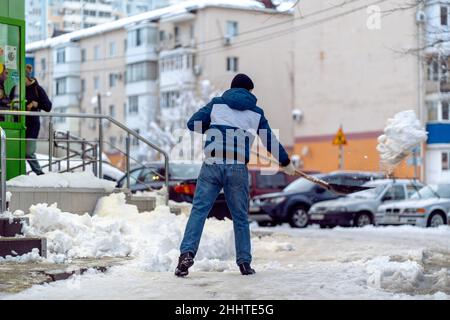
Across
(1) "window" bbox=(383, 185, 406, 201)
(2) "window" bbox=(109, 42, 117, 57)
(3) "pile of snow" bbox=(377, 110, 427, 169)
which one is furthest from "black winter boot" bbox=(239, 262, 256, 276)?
(2) "window" bbox=(109, 42, 117, 57)

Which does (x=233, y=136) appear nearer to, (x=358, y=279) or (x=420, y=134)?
(x=358, y=279)

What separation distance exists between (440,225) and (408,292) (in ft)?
49.4

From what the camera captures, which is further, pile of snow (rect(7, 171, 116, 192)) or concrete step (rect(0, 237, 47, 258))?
pile of snow (rect(7, 171, 116, 192))

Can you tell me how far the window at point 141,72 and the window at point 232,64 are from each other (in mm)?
7419

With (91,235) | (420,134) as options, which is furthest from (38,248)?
(420,134)

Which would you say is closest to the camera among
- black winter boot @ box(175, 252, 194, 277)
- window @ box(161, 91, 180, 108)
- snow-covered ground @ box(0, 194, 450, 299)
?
snow-covered ground @ box(0, 194, 450, 299)

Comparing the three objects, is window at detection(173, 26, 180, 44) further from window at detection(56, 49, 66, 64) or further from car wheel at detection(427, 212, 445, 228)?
car wheel at detection(427, 212, 445, 228)

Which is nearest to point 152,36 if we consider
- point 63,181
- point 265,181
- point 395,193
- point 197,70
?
point 197,70

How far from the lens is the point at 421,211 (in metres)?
22.5

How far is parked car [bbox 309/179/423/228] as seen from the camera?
24.2 metres

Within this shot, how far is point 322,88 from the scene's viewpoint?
5528 centimetres

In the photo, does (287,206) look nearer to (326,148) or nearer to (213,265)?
(213,265)

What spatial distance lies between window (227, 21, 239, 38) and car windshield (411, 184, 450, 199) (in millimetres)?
34084

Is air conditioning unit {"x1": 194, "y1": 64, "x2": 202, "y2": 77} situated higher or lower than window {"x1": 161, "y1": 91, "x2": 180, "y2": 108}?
higher
